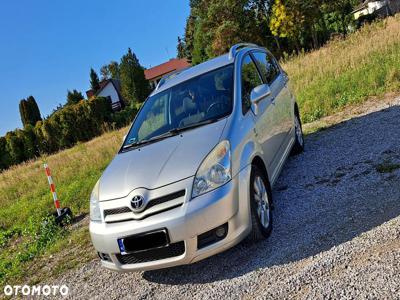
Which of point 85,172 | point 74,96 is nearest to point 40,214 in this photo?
point 85,172

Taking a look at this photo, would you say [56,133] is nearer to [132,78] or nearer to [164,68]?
[132,78]

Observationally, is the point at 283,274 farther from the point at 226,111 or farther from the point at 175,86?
the point at 175,86

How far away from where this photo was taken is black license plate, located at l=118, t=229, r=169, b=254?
368cm

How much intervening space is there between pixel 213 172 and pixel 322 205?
5.52 ft

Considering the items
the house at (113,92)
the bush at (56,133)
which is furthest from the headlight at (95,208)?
the house at (113,92)

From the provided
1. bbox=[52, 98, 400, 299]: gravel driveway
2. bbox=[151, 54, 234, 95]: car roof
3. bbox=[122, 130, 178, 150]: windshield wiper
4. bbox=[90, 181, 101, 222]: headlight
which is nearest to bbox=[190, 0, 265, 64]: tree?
bbox=[151, 54, 234, 95]: car roof

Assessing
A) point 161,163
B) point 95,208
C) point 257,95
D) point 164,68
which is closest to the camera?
point 161,163

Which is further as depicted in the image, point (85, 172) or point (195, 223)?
point (85, 172)

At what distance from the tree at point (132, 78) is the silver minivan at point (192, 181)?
46.3 metres

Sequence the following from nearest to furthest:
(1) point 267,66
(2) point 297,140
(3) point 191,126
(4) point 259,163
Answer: (4) point 259,163 < (3) point 191,126 < (1) point 267,66 < (2) point 297,140

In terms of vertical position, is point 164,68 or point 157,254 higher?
point 164,68

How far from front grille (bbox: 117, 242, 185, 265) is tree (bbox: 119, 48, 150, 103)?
157 ft

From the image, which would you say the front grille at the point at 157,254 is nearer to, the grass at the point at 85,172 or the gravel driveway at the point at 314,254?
the gravel driveway at the point at 314,254

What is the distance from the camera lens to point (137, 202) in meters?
3.79
